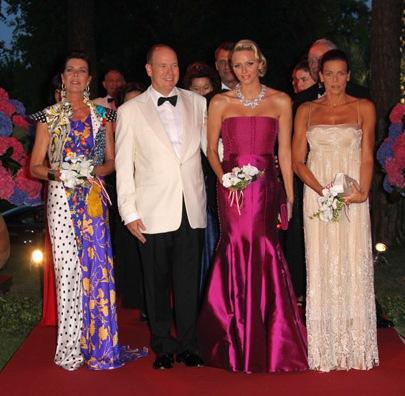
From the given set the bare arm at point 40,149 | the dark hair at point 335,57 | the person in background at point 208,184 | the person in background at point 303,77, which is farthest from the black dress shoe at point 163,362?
the person in background at point 303,77

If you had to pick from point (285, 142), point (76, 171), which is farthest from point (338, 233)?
point (76, 171)

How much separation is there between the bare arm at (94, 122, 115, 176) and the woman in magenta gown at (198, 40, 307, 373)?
0.75 metres

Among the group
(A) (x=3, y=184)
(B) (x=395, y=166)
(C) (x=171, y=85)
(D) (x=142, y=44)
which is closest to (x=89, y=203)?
(C) (x=171, y=85)

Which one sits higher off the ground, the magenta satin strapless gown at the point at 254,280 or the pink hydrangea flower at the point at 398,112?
the pink hydrangea flower at the point at 398,112

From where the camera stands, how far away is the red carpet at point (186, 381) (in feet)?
18.1

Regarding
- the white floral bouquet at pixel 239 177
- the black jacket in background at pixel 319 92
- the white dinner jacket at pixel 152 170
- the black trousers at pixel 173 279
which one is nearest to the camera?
the white floral bouquet at pixel 239 177

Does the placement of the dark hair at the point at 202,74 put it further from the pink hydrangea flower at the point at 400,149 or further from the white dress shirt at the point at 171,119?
the pink hydrangea flower at the point at 400,149

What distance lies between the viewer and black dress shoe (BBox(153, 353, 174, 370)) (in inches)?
239

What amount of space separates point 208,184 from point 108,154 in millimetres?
1202

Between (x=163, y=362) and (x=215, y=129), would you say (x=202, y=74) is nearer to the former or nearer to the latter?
(x=215, y=129)

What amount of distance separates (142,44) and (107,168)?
674 inches

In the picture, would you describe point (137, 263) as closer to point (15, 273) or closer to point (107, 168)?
Result: point (107, 168)

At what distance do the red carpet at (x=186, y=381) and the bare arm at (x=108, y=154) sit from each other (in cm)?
143

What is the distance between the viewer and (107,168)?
620cm
